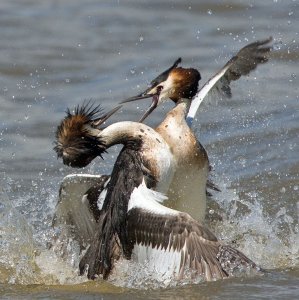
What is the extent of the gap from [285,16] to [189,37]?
1.47 metres

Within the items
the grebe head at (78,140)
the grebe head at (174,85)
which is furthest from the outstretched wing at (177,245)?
the grebe head at (174,85)

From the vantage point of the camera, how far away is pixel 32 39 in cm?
1702

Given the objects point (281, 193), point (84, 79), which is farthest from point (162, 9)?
point (281, 193)

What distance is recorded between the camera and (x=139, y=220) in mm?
8391

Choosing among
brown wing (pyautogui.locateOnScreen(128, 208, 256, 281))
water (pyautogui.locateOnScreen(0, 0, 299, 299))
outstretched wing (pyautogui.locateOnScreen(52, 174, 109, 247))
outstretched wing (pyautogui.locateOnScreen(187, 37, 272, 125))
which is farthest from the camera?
outstretched wing (pyautogui.locateOnScreen(187, 37, 272, 125))

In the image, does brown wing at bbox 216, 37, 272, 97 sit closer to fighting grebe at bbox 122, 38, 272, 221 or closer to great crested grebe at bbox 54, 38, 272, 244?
great crested grebe at bbox 54, 38, 272, 244

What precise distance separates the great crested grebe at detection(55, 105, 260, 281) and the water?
0.22 meters

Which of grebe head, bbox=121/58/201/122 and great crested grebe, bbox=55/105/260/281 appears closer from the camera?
great crested grebe, bbox=55/105/260/281

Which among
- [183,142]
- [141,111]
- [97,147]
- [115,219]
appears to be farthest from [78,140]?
[141,111]

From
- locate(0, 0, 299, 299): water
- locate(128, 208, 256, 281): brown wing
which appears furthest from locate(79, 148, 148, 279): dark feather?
locate(128, 208, 256, 281): brown wing

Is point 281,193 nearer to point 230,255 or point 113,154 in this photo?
point 113,154

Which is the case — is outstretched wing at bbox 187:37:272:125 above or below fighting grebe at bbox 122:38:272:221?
above

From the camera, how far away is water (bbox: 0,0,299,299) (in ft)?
30.0

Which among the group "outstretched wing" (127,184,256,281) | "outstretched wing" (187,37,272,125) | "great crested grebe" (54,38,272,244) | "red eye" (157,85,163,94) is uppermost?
"outstretched wing" (187,37,272,125)
